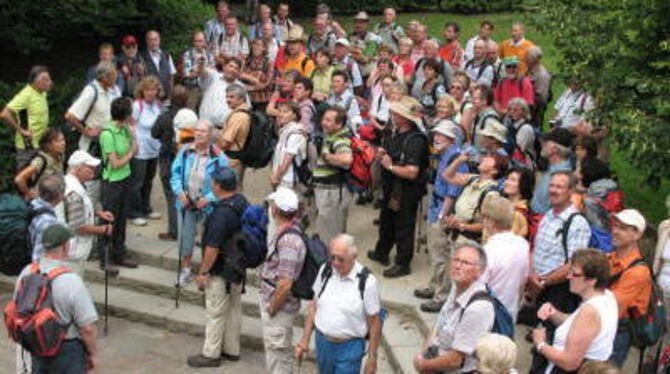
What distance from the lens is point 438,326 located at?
6.22 m

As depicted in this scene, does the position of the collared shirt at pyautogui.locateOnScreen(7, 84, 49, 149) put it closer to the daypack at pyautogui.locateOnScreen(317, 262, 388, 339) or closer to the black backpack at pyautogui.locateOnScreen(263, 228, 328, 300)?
the black backpack at pyautogui.locateOnScreen(263, 228, 328, 300)

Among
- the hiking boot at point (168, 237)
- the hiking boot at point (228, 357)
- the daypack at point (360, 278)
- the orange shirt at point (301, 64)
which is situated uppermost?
the orange shirt at point (301, 64)

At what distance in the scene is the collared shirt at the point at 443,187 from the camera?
9008mm

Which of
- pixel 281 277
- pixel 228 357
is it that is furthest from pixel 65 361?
pixel 228 357


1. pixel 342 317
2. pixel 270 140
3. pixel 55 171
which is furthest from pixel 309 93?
pixel 342 317

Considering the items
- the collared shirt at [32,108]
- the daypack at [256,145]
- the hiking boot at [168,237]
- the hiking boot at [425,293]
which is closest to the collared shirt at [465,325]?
the hiking boot at [425,293]

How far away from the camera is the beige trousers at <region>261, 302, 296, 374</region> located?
793 cm

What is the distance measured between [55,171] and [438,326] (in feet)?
16.1

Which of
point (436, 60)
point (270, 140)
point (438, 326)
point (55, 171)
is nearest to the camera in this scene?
point (438, 326)

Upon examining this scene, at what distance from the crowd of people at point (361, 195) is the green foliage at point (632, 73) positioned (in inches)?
15.2

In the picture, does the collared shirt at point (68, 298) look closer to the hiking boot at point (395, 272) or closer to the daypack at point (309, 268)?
the daypack at point (309, 268)

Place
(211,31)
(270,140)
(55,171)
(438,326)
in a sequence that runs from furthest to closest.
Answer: (211,31)
(270,140)
(55,171)
(438,326)

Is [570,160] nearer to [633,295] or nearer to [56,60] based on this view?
[633,295]

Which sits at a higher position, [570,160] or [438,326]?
[570,160]
